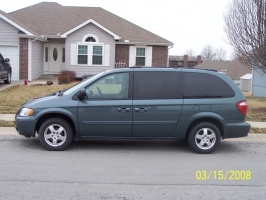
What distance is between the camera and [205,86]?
24.1 ft

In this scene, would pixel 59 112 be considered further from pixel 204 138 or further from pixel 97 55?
pixel 97 55

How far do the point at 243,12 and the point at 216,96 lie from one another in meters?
6.58

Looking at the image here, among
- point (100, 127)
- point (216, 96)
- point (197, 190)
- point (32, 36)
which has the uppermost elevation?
point (32, 36)

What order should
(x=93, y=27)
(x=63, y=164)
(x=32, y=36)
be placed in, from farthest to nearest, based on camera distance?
1. (x=93, y=27)
2. (x=32, y=36)
3. (x=63, y=164)

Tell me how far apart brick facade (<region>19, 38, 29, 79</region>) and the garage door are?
10.8 inches

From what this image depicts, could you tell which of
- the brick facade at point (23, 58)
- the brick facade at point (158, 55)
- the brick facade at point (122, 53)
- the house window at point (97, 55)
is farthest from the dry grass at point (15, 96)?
the brick facade at point (158, 55)

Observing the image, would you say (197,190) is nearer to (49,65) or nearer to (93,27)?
(93,27)

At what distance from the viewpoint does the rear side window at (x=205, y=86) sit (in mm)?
7293

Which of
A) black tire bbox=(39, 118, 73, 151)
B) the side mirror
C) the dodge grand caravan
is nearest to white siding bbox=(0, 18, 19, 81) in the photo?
the dodge grand caravan

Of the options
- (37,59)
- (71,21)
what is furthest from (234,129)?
(71,21)

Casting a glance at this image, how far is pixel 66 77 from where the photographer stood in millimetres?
21312

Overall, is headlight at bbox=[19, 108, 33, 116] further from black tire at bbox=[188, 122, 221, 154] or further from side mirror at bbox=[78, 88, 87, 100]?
black tire at bbox=[188, 122, 221, 154]

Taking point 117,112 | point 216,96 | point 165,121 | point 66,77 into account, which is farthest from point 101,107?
point 66,77
